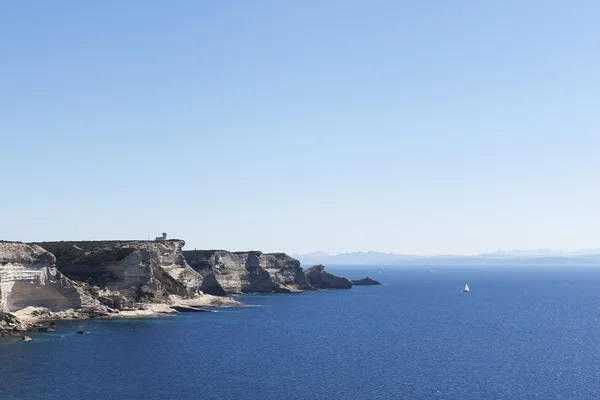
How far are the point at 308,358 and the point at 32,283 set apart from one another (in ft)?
164

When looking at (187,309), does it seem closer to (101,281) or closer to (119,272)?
(119,272)

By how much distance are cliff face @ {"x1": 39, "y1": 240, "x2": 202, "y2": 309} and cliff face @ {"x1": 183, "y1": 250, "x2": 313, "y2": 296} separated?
27.1m

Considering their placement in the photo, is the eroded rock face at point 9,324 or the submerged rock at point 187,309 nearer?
the eroded rock face at point 9,324

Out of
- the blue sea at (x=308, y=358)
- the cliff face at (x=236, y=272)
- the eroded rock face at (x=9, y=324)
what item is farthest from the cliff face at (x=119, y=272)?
the cliff face at (x=236, y=272)

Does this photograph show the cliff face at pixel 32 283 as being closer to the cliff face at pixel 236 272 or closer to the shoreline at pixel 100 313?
the shoreline at pixel 100 313

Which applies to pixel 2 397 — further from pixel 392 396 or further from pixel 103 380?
pixel 392 396

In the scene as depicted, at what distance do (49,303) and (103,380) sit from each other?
158 ft

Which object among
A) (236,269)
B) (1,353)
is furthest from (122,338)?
(236,269)

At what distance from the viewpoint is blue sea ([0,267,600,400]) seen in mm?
61656

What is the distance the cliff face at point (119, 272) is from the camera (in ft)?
396

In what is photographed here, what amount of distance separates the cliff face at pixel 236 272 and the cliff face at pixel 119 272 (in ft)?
89.0

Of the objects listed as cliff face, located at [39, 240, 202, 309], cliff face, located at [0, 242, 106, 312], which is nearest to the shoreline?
cliff face, located at [0, 242, 106, 312]

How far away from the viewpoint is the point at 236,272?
181m

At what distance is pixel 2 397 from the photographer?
5588 centimetres
